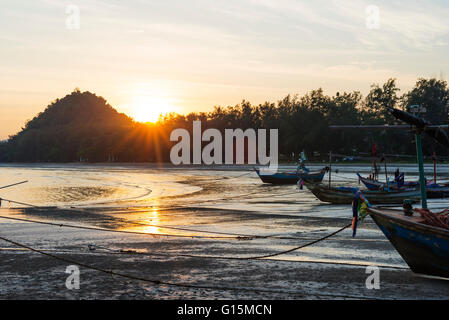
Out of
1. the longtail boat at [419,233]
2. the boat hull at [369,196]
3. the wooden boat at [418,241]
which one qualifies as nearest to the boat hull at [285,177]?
the boat hull at [369,196]

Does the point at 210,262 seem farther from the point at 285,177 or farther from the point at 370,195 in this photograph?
the point at 285,177

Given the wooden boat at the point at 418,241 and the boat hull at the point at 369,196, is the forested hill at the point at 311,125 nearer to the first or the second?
the boat hull at the point at 369,196

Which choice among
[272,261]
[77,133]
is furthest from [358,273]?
[77,133]

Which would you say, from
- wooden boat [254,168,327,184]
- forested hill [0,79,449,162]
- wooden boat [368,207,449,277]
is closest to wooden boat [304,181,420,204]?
wooden boat [368,207,449,277]

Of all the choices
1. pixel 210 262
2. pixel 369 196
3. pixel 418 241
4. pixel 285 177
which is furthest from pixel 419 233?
pixel 285 177

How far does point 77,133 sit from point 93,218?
163002 mm

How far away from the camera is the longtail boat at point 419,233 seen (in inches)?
339

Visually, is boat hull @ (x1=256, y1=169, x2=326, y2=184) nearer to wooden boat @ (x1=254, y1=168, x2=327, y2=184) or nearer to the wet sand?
wooden boat @ (x1=254, y1=168, x2=327, y2=184)

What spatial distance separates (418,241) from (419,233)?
0.56ft

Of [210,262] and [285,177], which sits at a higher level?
[210,262]

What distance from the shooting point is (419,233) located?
887cm

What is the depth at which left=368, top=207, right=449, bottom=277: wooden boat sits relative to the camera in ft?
28.1
